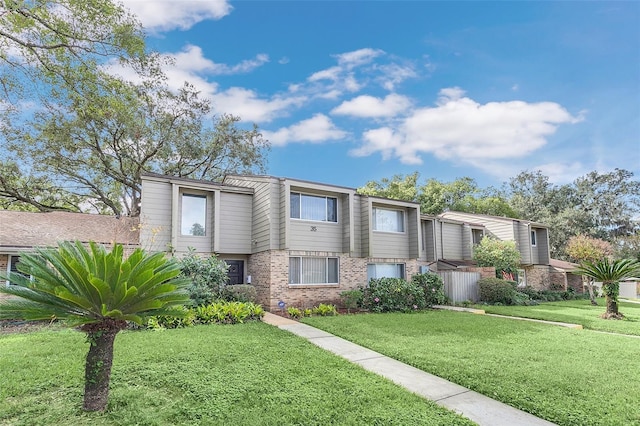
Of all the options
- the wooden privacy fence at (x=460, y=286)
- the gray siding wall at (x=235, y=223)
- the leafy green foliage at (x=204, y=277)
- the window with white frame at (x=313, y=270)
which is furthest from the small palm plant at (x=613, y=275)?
the leafy green foliage at (x=204, y=277)

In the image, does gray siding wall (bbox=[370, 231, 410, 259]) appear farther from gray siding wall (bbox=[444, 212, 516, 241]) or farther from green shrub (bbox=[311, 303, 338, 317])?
gray siding wall (bbox=[444, 212, 516, 241])

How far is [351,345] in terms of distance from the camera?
324 inches

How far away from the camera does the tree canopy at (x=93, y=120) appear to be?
9859mm

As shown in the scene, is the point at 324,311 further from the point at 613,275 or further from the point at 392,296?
the point at 613,275

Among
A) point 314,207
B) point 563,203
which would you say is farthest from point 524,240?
point 563,203

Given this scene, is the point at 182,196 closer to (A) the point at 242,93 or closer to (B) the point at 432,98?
(A) the point at 242,93

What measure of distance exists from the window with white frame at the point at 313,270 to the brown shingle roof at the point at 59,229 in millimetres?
6206

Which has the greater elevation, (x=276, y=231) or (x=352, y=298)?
(x=276, y=231)

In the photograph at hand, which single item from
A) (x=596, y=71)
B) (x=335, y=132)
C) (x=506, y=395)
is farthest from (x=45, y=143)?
(x=596, y=71)

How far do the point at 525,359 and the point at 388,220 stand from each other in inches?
449

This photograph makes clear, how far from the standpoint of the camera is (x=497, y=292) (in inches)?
712

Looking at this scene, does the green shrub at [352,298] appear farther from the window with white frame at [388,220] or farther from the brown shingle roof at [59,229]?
the brown shingle roof at [59,229]

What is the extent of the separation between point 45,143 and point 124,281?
19.6 meters

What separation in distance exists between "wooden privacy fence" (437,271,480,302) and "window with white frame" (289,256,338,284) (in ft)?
20.1
